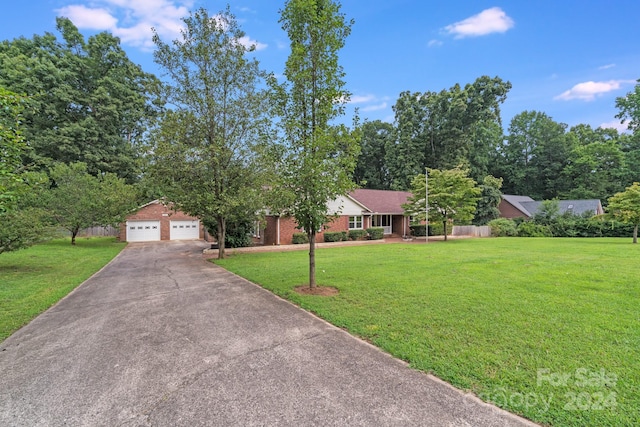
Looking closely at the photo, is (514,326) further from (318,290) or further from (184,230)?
(184,230)

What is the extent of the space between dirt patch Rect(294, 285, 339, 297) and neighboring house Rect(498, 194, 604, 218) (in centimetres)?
3536

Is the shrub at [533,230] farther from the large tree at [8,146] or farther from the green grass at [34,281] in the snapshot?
the large tree at [8,146]

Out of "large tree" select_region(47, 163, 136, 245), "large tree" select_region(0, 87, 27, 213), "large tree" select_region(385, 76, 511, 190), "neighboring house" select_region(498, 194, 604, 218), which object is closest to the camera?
"large tree" select_region(0, 87, 27, 213)

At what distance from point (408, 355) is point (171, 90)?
14614 mm

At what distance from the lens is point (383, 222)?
2748cm

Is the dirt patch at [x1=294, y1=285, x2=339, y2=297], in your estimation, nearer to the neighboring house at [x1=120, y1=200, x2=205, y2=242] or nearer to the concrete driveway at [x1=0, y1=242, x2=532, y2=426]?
the concrete driveway at [x1=0, y1=242, x2=532, y2=426]

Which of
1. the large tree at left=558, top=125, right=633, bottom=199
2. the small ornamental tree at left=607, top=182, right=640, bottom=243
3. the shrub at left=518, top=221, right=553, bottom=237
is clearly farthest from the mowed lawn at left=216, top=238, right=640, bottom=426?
the large tree at left=558, top=125, right=633, bottom=199

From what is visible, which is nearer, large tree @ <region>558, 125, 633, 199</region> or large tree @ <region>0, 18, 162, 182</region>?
large tree @ <region>0, 18, 162, 182</region>

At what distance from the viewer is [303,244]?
20.6m

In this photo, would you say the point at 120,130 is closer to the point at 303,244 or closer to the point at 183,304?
the point at 303,244

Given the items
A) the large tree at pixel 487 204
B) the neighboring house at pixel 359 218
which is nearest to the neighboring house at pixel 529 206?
the large tree at pixel 487 204

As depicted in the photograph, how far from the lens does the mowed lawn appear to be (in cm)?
301

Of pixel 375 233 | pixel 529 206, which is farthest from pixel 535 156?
pixel 375 233

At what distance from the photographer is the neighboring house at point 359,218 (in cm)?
2056
